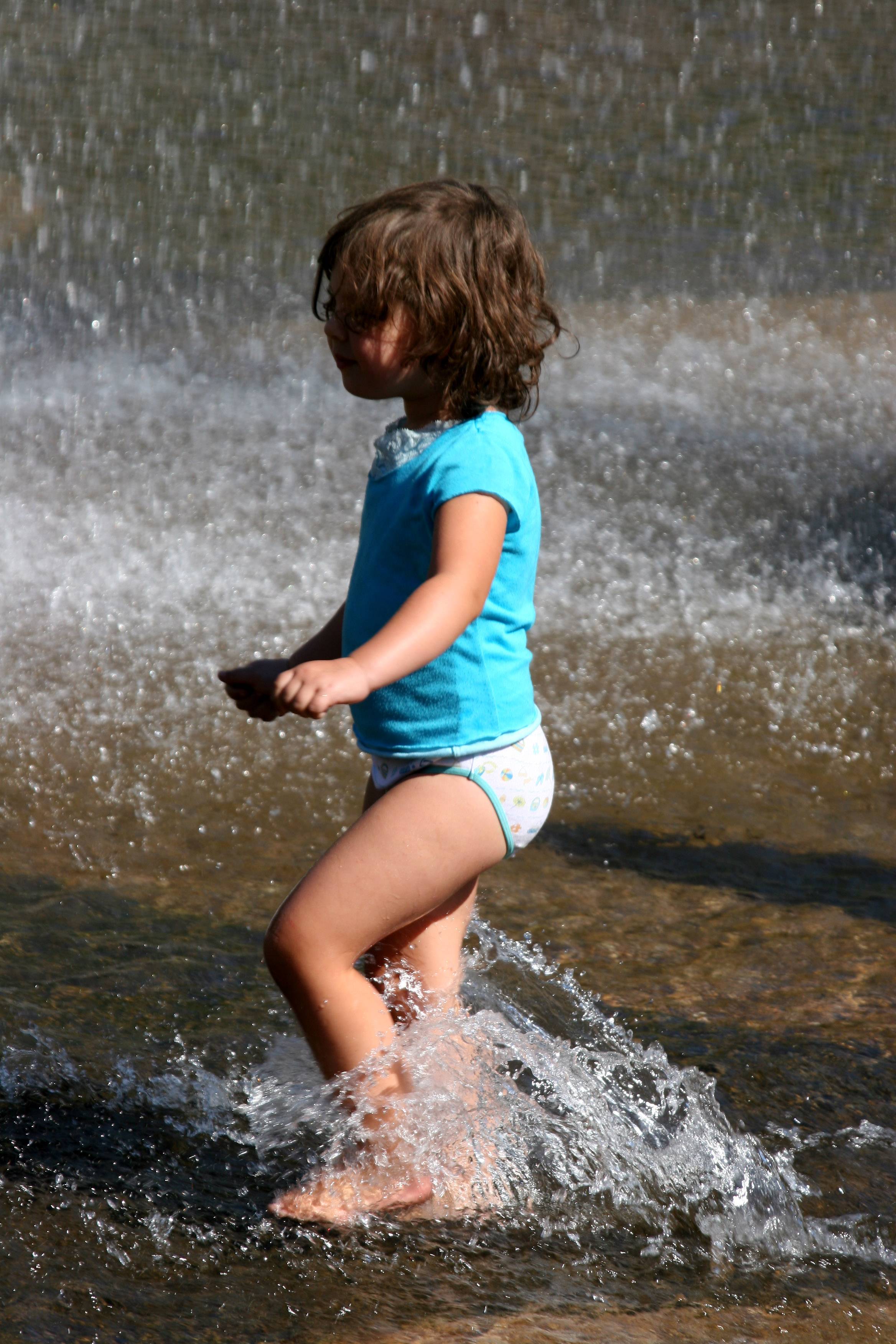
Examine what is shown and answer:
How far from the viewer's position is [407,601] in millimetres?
1776

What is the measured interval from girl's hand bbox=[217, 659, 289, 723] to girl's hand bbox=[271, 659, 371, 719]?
1.06 ft

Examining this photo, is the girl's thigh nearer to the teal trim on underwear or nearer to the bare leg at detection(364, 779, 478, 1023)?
the teal trim on underwear

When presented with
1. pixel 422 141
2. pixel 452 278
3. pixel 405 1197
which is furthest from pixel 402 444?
pixel 422 141

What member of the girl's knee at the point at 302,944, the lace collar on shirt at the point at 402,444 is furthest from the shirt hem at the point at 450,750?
the lace collar on shirt at the point at 402,444

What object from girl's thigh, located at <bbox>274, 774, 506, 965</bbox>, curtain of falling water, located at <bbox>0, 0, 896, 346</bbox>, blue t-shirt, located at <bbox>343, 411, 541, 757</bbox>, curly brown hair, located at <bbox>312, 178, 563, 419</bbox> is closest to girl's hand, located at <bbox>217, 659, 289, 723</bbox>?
blue t-shirt, located at <bbox>343, 411, 541, 757</bbox>

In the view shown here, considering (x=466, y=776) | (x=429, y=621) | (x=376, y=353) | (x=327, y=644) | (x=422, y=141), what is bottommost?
(x=466, y=776)

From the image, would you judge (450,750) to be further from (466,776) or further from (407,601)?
(407,601)

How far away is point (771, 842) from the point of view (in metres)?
3.54

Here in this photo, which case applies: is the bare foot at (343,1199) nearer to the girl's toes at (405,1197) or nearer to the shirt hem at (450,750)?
the girl's toes at (405,1197)

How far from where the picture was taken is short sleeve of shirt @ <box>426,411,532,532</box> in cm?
184

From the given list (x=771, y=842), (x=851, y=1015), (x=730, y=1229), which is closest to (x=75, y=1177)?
(x=730, y=1229)

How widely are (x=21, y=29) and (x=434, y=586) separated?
1234cm

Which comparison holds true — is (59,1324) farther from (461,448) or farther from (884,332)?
(884,332)

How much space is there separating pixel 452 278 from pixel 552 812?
197 cm
